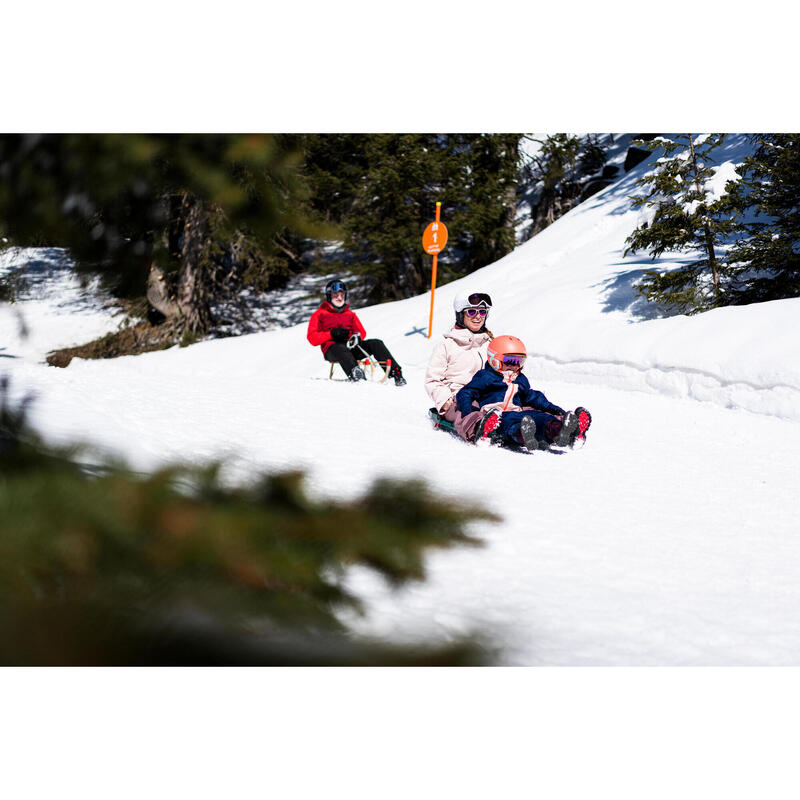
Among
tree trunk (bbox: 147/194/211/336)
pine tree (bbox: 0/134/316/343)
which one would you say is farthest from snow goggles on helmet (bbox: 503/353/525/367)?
pine tree (bbox: 0/134/316/343)

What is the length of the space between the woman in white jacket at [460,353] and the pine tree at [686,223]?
12.8ft

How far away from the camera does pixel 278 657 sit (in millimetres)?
1226

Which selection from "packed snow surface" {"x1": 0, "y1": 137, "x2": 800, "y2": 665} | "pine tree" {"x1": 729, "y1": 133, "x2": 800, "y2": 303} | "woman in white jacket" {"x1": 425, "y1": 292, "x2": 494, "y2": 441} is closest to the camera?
"packed snow surface" {"x1": 0, "y1": 137, "x2": 800, "y2": 665}

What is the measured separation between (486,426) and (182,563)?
3235 millimetres

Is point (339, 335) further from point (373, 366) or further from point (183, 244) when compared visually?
point (183, 244)

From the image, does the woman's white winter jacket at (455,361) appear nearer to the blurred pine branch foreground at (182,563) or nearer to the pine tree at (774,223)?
the blurred pine branch foreground at (182,563)

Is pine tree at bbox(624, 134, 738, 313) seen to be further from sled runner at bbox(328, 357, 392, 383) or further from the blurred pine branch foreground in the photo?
the blurred pine branch foreground

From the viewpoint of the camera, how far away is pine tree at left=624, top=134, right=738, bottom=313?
7652 millimetres

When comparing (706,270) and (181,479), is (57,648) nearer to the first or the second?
(181,479)

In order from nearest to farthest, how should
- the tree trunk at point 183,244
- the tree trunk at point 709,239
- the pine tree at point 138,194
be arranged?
the pine tree at point 138,194
the tree trunk at point 183,244
the tree trunk at point 709,239

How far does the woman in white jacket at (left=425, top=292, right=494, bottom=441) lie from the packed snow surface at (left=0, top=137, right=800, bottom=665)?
34 centimetres

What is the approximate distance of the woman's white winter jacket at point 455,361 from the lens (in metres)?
4.82

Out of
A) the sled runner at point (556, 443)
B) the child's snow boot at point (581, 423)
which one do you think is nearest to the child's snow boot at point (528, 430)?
the sled runner at point (556, 443)

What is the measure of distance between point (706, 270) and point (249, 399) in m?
6.45
